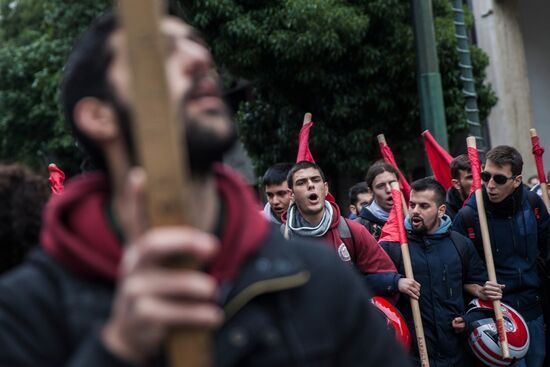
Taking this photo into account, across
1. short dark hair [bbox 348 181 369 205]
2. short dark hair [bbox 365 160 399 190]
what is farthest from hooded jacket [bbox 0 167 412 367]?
short dark hair [bbox 348 181 369 205]

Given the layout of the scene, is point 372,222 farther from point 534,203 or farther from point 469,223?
point 534,203

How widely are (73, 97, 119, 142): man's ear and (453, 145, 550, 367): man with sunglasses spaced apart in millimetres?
5851

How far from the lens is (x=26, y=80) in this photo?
25000mm

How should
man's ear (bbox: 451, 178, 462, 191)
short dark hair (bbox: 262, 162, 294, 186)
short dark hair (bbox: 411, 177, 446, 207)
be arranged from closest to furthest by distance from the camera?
1. short dark hair (bbox: 411, 177, 446, 207)
2. short dark hair (bbox: 262, 162, 294, 186)
3. man's ear (bbox: 451, 178, 462, 191)

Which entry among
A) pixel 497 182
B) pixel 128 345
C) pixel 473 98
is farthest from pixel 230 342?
pixel 473 98

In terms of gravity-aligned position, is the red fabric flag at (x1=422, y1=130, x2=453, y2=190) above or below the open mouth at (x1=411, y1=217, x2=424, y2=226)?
above

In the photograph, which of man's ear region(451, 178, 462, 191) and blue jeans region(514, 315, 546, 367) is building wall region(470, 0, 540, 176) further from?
blue jeans region(514, 315, 546, 367)

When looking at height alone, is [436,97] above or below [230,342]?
above

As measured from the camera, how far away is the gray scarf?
22.1 feet

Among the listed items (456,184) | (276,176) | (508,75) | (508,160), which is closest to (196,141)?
(508,160)

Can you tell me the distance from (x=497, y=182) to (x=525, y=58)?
11.9 metres

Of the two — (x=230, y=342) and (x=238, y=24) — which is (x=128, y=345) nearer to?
(x=230, y=342)

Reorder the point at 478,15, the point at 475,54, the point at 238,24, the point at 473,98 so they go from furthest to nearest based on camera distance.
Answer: the point at 478,15 < the point at 475,54 < the point at 238,24 < the point at 473,98

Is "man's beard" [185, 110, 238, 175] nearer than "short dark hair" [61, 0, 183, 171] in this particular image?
Yes
